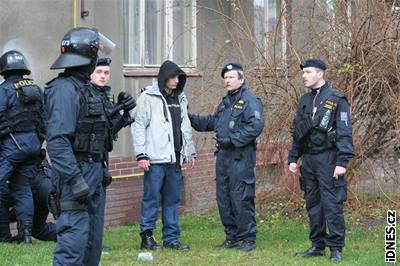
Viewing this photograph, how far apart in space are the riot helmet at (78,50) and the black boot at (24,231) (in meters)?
2.87

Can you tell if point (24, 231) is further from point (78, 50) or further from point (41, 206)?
point (78, 50)

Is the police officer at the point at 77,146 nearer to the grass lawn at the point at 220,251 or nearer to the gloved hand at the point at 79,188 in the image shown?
the gloved hand at the point at 79,188

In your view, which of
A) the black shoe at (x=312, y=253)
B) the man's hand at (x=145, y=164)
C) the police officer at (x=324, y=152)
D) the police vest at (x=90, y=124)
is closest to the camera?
the police vest at (x=90, y=124)

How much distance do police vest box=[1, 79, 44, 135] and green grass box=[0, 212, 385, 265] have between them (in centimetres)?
129

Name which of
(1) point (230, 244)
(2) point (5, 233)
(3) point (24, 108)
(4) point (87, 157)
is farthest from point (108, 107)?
(1) point (230, 244)

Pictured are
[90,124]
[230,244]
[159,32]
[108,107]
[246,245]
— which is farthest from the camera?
[159,32]

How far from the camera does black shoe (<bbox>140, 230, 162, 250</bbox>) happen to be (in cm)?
866

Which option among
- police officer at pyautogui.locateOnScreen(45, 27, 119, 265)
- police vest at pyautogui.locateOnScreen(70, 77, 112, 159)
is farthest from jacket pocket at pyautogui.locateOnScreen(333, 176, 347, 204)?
police vest at pyautogui.locateOnScreen(70, 77, 112, 159)

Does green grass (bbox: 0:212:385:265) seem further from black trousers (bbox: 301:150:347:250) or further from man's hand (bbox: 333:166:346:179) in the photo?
man's hand (bbox: 333:166:346:179)

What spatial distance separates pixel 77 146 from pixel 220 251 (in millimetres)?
3039

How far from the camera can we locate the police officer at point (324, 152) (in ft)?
26.3

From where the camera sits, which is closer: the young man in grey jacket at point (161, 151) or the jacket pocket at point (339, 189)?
the jacket pocket at point (339, 189)

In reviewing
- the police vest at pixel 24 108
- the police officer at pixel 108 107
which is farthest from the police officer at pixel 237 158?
the police vest at pixel 24 108

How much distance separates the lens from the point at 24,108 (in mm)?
8648
